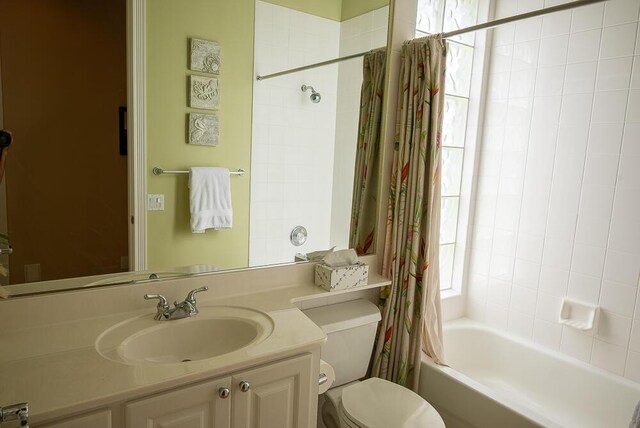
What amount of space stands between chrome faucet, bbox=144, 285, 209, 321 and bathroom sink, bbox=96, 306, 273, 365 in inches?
0.8

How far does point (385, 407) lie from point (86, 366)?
1.15 m

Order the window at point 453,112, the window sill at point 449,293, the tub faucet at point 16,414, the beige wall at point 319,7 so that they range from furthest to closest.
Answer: the window sill at point 449,293 < the window at point 453,112 < the beige wall at point 319,7 < the tub faucet at point 16,414

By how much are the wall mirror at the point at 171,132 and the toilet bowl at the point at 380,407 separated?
652mm

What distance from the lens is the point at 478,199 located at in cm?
280

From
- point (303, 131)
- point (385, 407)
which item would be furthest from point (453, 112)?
point (385, 407)

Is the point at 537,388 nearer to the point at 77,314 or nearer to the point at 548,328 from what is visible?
the point at 548,328

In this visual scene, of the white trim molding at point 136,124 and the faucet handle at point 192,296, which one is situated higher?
the white trim molding at point 136,124

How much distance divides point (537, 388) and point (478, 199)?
3.91ft

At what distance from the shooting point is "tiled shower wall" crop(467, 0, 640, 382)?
2.12 metres

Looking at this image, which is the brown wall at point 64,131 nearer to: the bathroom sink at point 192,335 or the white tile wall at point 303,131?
the bathroom sink at point 192,335

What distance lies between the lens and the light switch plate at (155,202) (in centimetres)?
152

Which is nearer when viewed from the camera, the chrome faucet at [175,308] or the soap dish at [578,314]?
the chrome faucet at [175,308]

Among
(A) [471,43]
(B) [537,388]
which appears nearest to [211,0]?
(A) [471,43]

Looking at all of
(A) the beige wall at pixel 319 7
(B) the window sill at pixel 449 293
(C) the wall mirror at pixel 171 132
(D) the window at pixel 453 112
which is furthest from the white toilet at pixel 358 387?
(A) the beige wall at pixel 319 7
